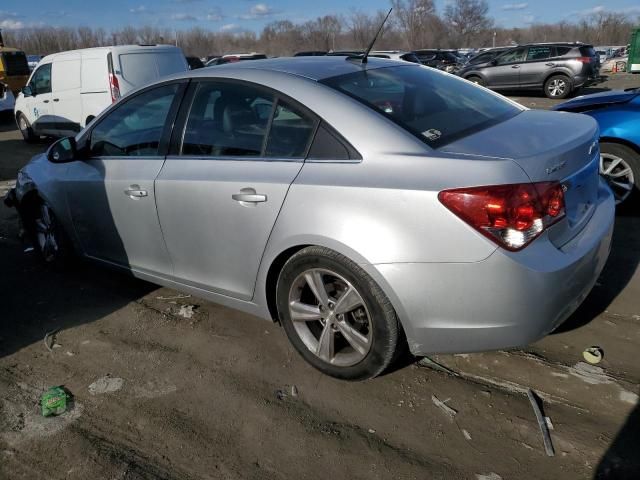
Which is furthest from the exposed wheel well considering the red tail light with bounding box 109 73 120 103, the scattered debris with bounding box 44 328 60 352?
the red tail light with bounding box 109 73 120 103

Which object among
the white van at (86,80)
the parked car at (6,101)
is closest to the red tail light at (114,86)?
the white van at (86,80)

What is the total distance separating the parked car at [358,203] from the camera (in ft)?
7.45

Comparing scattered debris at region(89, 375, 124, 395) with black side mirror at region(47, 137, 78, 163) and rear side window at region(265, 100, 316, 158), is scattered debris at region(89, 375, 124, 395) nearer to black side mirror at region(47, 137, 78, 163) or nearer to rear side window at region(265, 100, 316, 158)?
rear side window at region(265, 100, 316, 158)

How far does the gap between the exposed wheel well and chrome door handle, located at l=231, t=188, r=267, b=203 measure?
0.30 meters

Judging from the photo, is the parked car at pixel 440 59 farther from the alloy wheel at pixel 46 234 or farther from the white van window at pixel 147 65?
the alloy wheel at pixel 46 234

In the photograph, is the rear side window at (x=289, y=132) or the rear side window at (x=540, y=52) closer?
the rear side window at (x=289, y=132)

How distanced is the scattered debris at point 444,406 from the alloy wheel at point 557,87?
16.6 meters

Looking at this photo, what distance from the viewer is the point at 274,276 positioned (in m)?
2.95

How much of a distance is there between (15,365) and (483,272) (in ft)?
9.22

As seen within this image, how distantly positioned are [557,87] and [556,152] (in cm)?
1639

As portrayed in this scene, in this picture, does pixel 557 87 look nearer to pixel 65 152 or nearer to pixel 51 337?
pixel 65 152

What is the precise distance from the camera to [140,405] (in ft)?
9.28

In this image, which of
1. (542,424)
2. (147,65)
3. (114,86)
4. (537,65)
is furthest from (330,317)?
(537,65)

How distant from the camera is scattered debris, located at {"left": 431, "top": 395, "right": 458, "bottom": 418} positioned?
2.60 metres
